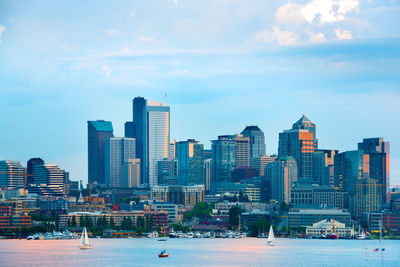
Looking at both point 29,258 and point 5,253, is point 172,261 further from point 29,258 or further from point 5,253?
point 5,253

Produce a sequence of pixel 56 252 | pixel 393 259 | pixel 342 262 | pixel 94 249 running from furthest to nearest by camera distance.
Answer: pixel 94 249 → pixel 56 252 → pixel 393 259 → pixel 342 262

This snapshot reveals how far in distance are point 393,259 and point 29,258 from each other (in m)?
57.3

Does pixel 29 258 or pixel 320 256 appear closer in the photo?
pixel 29 258

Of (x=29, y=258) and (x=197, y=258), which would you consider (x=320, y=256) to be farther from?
(x=29, y=258)

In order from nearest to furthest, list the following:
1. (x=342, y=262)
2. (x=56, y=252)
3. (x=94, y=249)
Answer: (x=342, y=262)
(x=56, y=252)
(x=94, y=249)

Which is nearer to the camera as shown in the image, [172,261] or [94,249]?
[172,261]

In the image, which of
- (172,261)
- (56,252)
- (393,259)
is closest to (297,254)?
(393,259)

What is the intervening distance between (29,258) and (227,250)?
1620 inches

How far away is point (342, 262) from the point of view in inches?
5773

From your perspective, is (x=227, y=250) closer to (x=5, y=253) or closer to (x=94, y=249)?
(x=94, y=249)

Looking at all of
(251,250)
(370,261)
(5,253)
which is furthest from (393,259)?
(5,253)

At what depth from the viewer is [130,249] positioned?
589ft

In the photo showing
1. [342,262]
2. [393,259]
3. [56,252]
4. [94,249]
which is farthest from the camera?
[94,249]

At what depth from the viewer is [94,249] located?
178000mm
